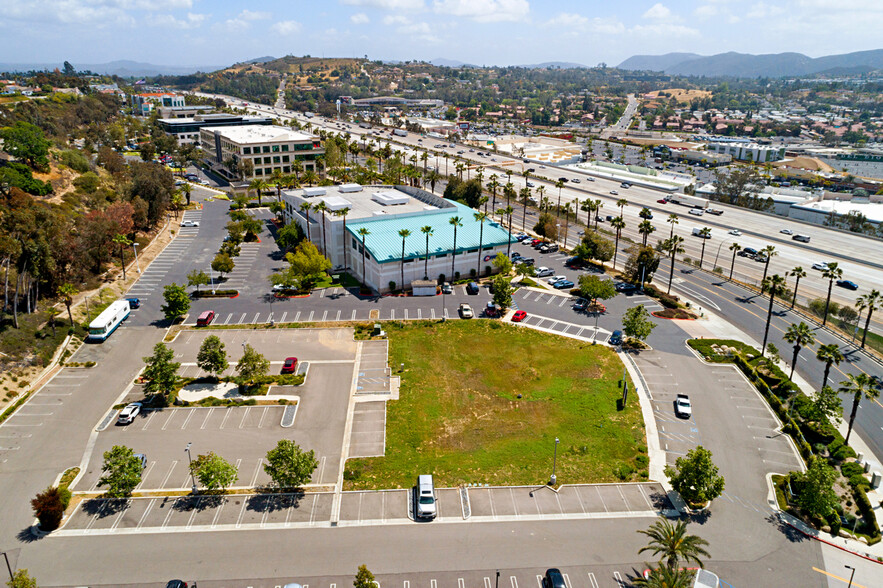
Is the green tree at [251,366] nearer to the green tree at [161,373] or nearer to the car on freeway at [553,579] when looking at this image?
the green tree at [161,373]

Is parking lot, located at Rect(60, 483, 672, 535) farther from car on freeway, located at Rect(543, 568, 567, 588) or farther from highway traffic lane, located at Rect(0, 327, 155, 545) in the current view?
car on freeway, located at Rect(543, 568, 567, 588)

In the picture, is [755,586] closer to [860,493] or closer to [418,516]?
[860,493]

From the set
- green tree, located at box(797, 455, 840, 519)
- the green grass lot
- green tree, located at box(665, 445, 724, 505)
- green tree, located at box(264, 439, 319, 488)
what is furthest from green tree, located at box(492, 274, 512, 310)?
green tree, located at box(797, 455, 840, 519)

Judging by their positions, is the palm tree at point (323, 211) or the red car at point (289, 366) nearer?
the red car at point (289, 366)

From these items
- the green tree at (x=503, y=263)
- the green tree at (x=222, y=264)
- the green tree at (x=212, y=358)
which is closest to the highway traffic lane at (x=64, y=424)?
the green tree at (x=212, y=358)

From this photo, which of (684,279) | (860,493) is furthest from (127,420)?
(684,279)
